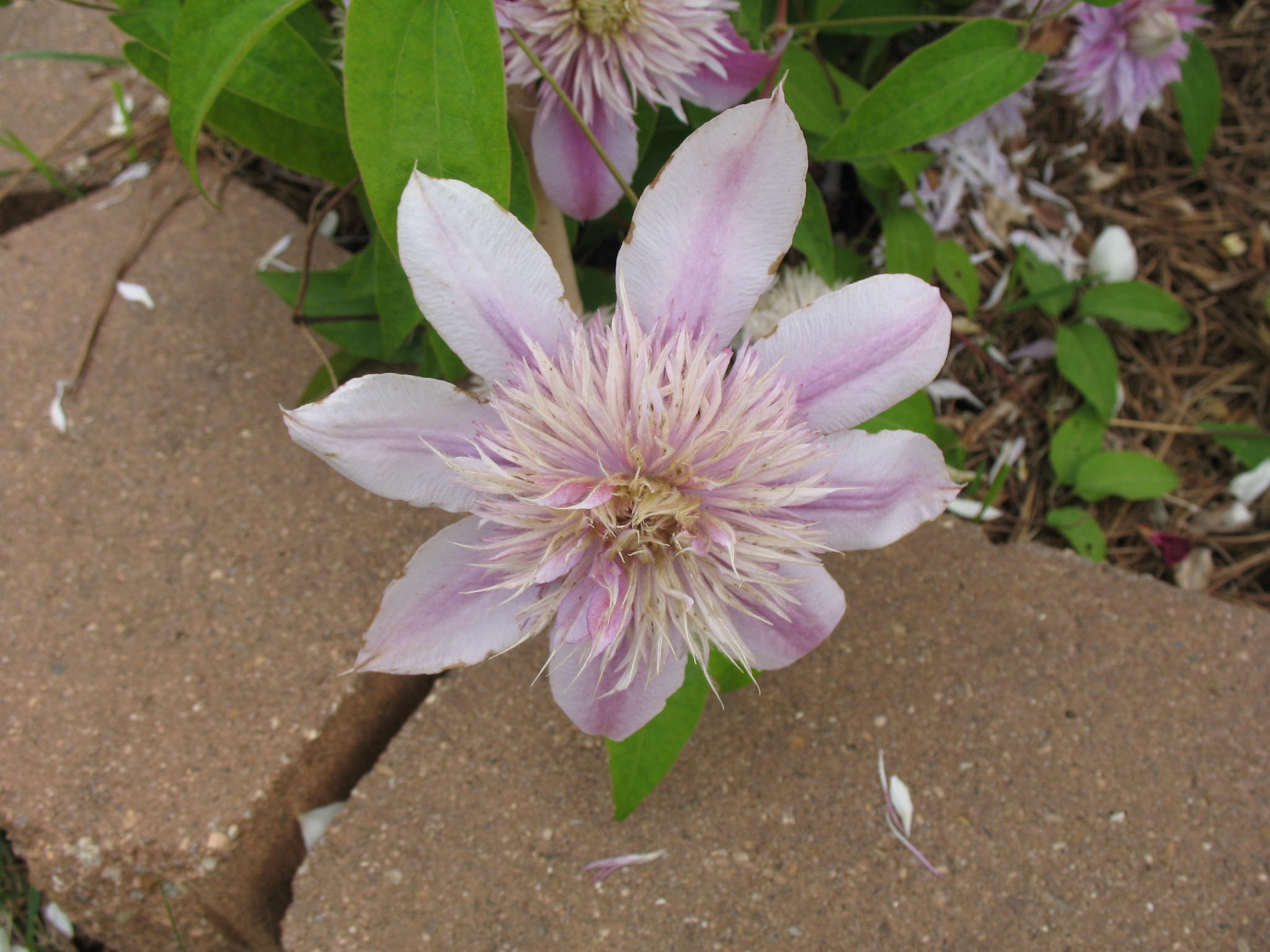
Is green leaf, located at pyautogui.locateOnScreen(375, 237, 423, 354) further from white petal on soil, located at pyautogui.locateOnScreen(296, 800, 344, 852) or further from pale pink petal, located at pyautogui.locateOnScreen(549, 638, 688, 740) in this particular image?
white petal on soil, located at pyautogui.locateOnScreen(296, 800, 344, 852)

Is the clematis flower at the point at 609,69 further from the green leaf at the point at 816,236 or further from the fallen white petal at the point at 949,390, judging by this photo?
the fallen white petal at the point at 949,390

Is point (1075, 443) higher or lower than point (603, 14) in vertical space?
lower

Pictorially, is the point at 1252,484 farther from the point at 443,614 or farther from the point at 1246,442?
the point at 443,614

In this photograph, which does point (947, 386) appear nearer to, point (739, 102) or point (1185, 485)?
point (1185, 485)

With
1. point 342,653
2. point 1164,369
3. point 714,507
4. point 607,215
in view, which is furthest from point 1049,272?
point 342,653

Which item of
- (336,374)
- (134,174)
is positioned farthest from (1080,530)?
(134,174)

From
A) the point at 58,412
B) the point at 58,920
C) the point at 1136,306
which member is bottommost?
the point at 58,920

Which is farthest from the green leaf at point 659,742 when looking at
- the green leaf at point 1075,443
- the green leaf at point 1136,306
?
the green leaf at point 1136,306
